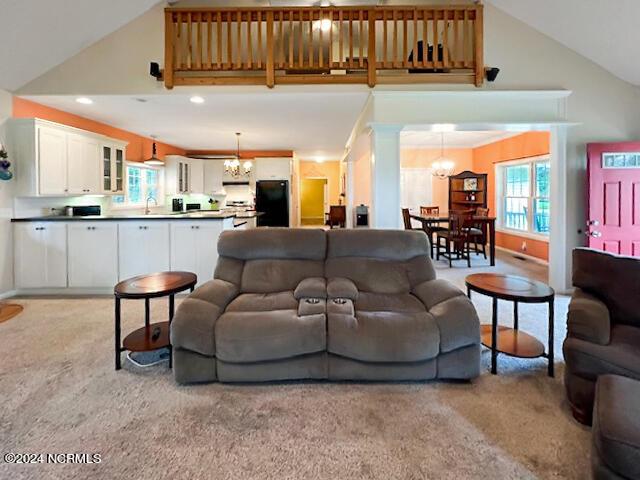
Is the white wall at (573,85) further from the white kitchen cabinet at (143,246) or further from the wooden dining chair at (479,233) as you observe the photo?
the white kitchen cabinet at (143,246)

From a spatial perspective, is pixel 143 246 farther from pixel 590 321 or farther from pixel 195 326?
pixel 590 321

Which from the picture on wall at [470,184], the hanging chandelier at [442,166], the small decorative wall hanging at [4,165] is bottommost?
the small decorative wall hanging at [4,165]

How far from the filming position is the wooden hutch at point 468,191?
27.3 feet

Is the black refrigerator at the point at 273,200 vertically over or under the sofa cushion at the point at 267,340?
over

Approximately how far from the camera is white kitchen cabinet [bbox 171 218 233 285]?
470cm

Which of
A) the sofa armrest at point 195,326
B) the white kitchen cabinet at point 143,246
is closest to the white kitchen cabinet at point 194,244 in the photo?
the white kitchen cabinet at point 143,246

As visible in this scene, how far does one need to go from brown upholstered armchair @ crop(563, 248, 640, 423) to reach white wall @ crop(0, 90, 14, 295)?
5.76m

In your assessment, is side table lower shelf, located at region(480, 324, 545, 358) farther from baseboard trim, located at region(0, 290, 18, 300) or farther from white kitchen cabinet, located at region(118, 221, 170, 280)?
baseboard trim, located at region(0, 290, 18, 300)

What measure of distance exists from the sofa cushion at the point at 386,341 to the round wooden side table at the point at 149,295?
47.9 inches

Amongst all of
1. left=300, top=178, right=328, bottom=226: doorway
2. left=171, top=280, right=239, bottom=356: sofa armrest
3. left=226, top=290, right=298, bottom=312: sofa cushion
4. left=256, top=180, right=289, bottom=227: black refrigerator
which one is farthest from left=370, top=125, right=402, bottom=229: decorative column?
left=300, top=178, right=328, bottom=226: doorway

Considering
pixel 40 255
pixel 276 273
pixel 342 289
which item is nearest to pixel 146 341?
pixel 276 273

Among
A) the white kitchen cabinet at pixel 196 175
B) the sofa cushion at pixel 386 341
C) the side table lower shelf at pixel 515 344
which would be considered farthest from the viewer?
the white kitchen cabinet at pixel 196 175

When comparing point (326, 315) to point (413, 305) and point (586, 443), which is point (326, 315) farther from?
point (586, 443)

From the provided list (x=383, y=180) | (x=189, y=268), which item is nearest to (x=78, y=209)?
(x=189, y=268)
